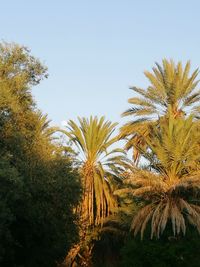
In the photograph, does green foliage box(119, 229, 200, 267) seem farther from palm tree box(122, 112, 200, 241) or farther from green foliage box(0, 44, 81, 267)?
green foliage box(0, 44, 81, 267)

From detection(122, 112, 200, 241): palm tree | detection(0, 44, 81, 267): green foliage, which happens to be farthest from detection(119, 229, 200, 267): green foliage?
detection(0, 44, 81, 267): green foliage

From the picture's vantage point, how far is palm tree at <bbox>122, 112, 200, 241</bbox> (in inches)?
978

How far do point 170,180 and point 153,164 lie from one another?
1.56 metres

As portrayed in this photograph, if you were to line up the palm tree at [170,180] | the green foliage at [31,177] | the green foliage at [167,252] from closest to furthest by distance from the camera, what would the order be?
the green foliage at [31,177] < the green foliage at [167,252] < the palm tree at [170,180]

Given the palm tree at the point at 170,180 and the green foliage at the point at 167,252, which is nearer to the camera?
the green foliage at the point at 167,252

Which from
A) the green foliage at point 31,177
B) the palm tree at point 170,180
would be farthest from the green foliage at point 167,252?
the green foliage at point 31,177

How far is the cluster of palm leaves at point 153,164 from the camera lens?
25.3 meters

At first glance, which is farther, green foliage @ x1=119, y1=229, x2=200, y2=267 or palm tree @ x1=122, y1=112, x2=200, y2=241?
palm tree @ x1=122, y1=112, x2=200, y2=241

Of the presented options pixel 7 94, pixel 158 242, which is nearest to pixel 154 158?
pixel 158 242

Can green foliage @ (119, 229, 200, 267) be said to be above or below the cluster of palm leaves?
below

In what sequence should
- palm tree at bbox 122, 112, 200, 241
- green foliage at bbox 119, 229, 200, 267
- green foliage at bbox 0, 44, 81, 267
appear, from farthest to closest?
palm tree at bbox 122, 112, 200, 241
green foliage at bbox 119, 229, 200, 267
green foliage at bbox 0, 44, 81, 267

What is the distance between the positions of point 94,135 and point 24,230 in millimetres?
12730

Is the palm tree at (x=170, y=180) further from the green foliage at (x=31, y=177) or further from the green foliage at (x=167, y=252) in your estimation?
the green foliage at (x=31, y=177)

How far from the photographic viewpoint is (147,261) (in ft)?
80.2
